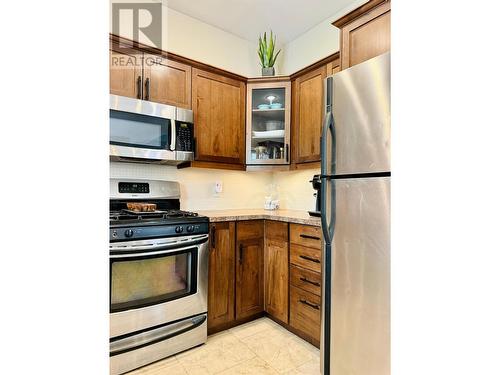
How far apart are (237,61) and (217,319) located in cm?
259

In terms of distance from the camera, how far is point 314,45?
2852mm

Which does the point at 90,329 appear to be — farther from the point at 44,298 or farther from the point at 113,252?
the point at 113,252

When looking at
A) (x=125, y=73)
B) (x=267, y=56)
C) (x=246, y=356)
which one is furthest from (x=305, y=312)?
(x=267, y=56)

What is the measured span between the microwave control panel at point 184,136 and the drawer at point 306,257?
118 cm

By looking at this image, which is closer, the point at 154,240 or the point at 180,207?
the point at 154,240

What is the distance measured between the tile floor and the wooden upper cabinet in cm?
200

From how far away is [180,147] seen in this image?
2.24 metres

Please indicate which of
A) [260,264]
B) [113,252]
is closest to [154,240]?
[113,252]

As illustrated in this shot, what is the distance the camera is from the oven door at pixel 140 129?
197 centimetres

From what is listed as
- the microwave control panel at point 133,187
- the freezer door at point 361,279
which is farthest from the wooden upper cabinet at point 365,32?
the microwave control panel at point 133,187

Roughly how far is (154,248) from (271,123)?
170 cm

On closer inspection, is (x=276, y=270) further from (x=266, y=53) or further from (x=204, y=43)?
(x=204, y=43)

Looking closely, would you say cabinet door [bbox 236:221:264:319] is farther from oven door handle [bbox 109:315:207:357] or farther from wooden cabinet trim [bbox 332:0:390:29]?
wooden cabinet trim [bbox 332:0:390:29]

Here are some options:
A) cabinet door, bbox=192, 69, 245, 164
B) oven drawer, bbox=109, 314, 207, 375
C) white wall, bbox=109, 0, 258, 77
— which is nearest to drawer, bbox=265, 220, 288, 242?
cabinet door, bbox=192, 69, 245, 164
